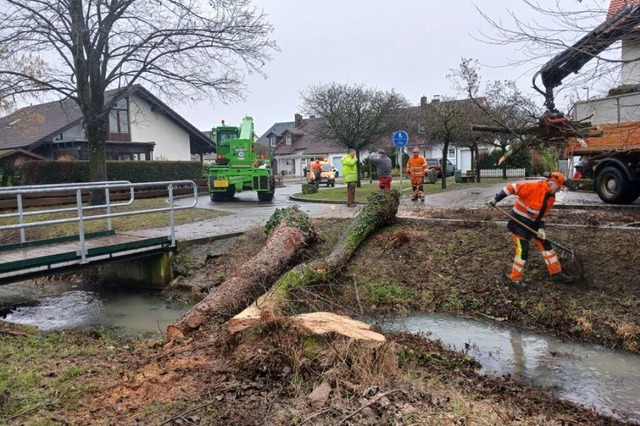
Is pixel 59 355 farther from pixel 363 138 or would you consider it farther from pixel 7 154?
pixel 7 154

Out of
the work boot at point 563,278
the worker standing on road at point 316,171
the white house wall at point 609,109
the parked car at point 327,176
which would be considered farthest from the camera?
the parked car at point 327,176

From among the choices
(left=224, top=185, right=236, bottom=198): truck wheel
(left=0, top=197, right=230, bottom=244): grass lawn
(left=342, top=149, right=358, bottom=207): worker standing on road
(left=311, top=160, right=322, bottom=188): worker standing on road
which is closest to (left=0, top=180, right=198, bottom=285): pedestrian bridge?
(left=0, top=197, right=230, bottom=244): grass lawn

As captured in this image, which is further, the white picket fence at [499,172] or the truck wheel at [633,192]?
the white picket fence at [499,172]

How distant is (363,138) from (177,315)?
18091mm

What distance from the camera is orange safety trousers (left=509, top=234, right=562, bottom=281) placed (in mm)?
6824

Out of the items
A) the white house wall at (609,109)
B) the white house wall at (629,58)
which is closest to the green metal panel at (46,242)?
the white house wall at (629,58)

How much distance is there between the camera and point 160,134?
34.6 m

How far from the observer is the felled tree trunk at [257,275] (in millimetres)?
5793

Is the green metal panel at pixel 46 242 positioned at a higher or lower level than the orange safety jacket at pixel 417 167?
lower

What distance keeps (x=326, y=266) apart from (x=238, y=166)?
12087 millimetres

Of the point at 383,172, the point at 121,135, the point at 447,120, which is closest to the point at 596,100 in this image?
the point at 383,172

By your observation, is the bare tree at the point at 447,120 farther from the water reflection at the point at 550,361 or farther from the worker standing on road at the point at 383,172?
the water reflection at the point at 550,361

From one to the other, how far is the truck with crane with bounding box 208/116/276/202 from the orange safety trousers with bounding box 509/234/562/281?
1280cm

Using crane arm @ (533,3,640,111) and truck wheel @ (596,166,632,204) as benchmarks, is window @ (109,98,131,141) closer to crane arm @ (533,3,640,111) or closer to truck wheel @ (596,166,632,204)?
truck wheel @ (596,166,632,204)
